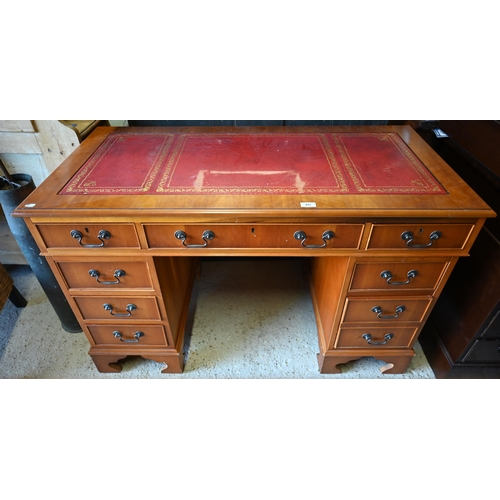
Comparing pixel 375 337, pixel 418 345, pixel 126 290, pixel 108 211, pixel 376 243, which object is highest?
pixel 108 211

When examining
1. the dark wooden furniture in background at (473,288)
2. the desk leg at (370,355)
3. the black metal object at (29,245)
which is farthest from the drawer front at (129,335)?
the dark wooden furniture in background at (473,288)

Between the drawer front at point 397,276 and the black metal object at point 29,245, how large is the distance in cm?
124

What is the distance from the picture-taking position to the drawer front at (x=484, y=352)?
1.30m

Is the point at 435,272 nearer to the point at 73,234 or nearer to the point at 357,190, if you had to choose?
the point at 357,190

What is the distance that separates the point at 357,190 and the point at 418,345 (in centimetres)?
101

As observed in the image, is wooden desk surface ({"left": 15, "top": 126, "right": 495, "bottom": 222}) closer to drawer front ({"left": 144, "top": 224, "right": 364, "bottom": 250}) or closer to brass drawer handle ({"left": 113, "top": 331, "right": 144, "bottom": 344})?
drawer front ({"left": 144, "top": 224, "right": 364, "bottom": 250})

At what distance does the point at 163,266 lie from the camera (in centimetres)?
127

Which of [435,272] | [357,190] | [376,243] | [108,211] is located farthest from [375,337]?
[108,211]

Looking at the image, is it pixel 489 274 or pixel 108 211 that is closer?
pixel 108 211

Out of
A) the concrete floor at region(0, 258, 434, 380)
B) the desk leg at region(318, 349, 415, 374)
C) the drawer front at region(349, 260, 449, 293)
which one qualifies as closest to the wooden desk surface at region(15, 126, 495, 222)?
the drawer front at region(349, 260, 449, 293)

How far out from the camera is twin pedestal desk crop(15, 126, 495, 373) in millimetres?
1022

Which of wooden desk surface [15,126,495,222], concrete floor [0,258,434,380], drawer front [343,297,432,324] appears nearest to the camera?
wooden desk surface [15,126,495,222]

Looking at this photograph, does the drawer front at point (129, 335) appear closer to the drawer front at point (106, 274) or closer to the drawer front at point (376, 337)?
the drawer front at point (106, 274)

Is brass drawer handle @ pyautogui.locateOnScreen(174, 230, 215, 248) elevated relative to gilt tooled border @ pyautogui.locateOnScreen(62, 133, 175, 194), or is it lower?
lower
